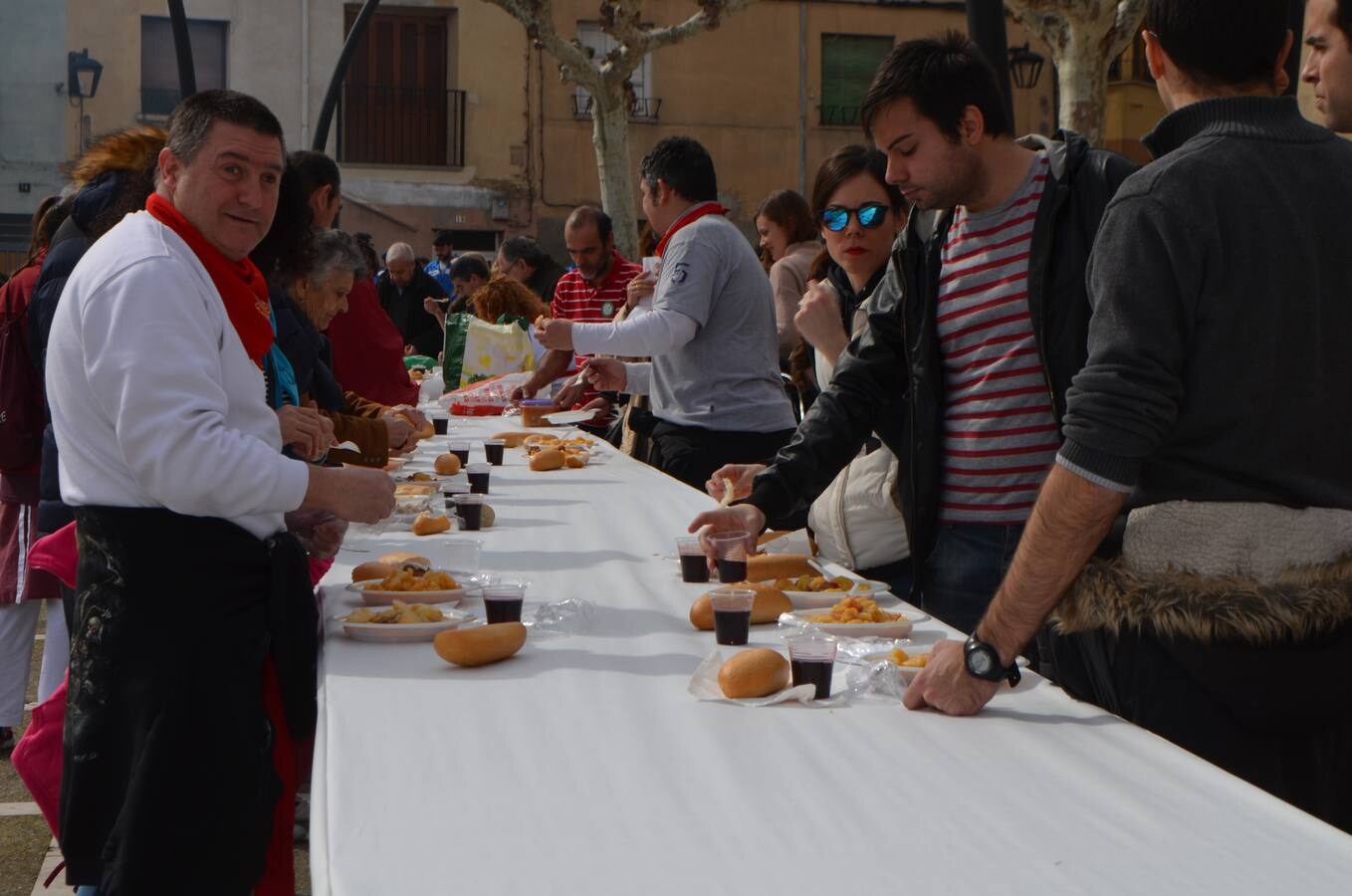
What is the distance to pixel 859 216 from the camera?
4.16 m

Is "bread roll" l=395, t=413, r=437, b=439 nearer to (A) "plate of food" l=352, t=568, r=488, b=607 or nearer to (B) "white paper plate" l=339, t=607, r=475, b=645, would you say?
(A) "plate of food" l=352, t=568, r=488, b=607

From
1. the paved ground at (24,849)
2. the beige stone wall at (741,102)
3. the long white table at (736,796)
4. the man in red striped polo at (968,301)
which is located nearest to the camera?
the long white table at (736,796)

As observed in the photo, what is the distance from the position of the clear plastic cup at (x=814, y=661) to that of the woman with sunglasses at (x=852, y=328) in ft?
3.69

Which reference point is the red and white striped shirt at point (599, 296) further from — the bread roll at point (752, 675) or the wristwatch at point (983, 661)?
the wristwatch at point (983, 661)

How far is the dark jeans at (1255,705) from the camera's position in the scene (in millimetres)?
Answer: 2234

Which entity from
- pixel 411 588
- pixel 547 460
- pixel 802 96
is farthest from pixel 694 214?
pixel 802 96

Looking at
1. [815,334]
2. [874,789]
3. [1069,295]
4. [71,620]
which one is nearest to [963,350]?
[1069,295]

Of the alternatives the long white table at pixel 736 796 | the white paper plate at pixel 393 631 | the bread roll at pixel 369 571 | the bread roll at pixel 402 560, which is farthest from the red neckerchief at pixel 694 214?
the long white table at pixel 736 796

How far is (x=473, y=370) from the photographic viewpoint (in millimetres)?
8188

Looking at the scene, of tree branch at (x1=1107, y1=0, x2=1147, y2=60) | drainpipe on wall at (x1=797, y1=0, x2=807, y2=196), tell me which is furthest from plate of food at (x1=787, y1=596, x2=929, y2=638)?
drainpipe on wall at (x1=797, y1=0, x2=807, y2=196)

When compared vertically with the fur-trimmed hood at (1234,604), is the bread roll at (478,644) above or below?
below

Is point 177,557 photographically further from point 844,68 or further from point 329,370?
point 844,68

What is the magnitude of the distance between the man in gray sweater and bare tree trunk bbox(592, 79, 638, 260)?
1625 centimetres

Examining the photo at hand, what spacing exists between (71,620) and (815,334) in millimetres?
2013
